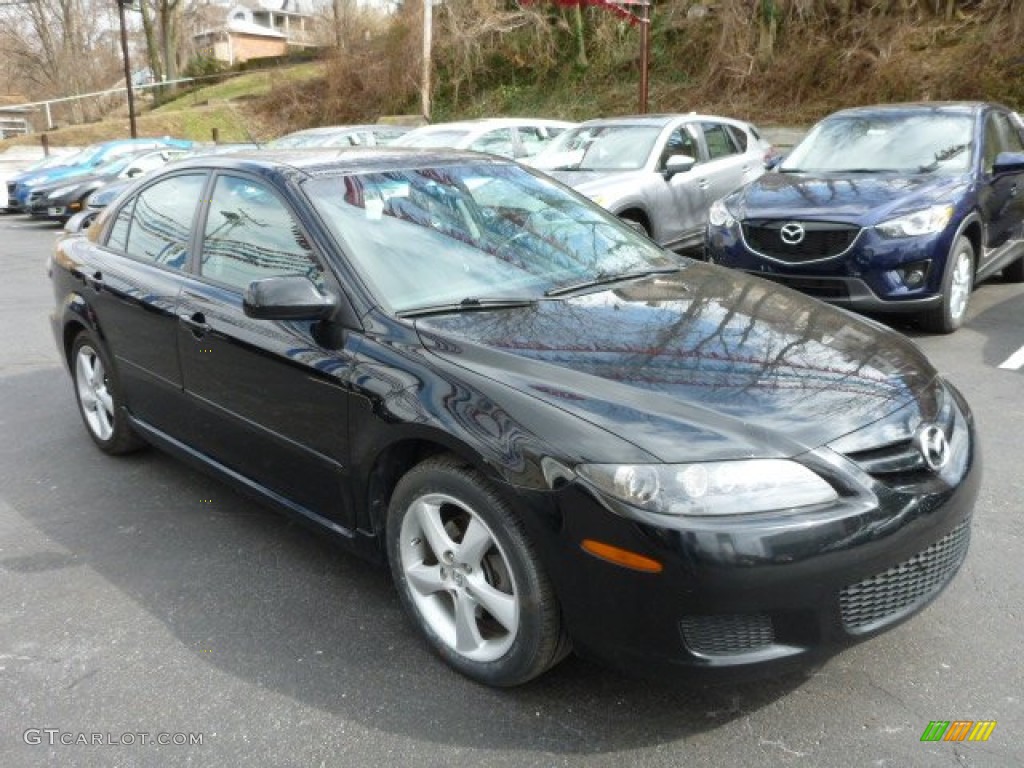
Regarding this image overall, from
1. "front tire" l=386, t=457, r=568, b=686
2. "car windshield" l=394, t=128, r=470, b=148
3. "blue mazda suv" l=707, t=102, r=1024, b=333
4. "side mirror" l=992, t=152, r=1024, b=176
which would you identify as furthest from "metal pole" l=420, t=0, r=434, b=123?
"front tire" l=386, t=457, r=568, b=686

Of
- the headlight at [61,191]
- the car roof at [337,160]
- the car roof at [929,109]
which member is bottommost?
the headlight at [61,191]

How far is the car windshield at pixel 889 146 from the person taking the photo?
279 inches

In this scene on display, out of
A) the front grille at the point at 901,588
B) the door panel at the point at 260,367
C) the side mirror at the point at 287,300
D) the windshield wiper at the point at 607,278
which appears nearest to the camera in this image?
the front grille at the point at 901,588

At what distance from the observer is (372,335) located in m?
2.93

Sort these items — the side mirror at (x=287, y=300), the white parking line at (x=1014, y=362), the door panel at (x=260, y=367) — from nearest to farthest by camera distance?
the side mirror at (x=287, y=300), the door panel at (x=260, y=367), the white parking line at (x=1014, y=362)

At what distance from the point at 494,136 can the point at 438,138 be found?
70 centimetres

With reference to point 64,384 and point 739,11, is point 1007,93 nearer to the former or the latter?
point 739,11

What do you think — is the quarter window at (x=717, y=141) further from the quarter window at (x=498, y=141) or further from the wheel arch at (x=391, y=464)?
the wheel arch at (x=391, y=464)

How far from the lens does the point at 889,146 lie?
7355 mm

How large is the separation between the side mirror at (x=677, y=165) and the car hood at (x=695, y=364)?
5478 millimetres

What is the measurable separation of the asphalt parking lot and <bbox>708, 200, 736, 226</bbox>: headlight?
3.27 meters

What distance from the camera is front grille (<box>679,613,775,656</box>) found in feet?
7.54

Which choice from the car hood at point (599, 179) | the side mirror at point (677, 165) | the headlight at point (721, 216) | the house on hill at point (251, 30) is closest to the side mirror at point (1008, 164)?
the headlight at point (721, 216)

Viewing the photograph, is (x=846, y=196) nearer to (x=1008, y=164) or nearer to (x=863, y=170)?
(x=863, y=170)
